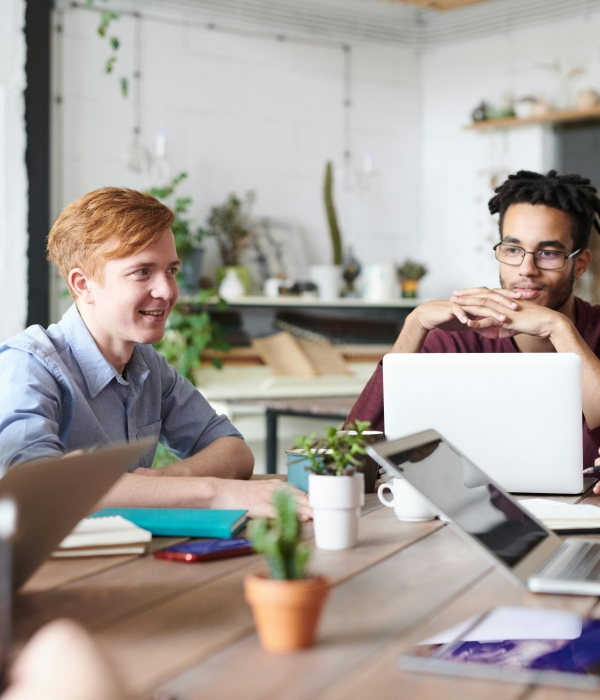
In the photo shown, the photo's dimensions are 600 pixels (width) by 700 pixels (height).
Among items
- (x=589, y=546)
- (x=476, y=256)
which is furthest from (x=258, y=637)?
(x=476, y=256)

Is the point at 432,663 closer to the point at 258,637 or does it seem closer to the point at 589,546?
the point at 258,637

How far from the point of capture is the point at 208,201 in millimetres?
4547

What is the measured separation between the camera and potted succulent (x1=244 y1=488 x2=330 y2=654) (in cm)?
81

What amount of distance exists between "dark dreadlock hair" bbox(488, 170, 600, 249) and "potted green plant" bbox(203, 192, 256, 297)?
2170 mm

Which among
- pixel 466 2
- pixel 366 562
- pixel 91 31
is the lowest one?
pixel 366 562

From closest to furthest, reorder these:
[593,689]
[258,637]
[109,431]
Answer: [593,689], [258,637], [109,431]

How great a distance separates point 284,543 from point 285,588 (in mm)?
42

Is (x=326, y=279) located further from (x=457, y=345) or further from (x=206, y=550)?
(x=206, y=550)

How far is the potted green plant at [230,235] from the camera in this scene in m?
4.46

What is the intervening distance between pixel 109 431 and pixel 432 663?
114 cm

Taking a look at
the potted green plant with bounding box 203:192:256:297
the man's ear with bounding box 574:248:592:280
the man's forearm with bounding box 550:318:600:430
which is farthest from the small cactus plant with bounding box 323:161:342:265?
the man's forearm with bounding box 550:318:600:430

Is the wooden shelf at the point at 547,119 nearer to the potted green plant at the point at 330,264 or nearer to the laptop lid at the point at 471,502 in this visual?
the potted green plant at the point at 330,264

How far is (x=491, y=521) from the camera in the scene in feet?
3.59

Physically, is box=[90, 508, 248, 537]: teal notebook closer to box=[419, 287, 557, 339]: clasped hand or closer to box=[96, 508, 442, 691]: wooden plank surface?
box=[96, 508, 442, 691]: wooden plank surface
